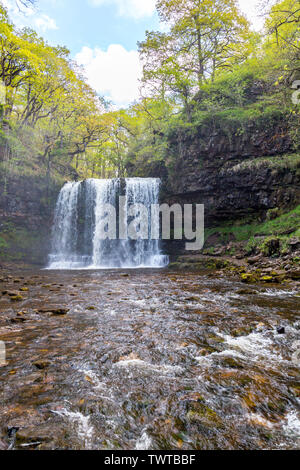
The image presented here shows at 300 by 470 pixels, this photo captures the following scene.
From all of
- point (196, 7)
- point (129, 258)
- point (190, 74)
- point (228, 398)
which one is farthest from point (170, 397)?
point (196, 7)

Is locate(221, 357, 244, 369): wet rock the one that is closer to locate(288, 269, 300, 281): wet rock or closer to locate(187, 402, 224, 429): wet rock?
locate(187, 402, 224, 429): wet rock

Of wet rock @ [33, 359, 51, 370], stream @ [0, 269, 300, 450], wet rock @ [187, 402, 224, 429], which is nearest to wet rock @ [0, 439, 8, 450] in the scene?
stream @ [0, 269, 300, 450]

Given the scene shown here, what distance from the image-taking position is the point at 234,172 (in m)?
14.8

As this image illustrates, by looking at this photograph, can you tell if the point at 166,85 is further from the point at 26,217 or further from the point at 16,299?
the point at 16,299

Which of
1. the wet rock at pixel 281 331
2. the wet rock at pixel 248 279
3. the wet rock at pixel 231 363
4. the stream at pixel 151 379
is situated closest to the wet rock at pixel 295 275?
the wet rock at pixel 248 279

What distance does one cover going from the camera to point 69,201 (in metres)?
18.9

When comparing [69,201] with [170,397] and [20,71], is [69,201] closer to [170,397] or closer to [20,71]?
[20,71]

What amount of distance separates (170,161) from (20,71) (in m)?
12.1

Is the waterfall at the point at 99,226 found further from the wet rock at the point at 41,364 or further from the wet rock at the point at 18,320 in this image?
the wet rock at the point at 41,364

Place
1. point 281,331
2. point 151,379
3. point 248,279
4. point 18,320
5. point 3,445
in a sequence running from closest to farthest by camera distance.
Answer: point 3,445, point 151,379, point 281,331, point 18,320, point 248,279

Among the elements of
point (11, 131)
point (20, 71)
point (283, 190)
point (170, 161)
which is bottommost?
point (283, 190)

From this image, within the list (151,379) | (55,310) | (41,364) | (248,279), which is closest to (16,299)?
(55,310)

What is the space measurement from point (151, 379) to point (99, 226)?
53.0ft

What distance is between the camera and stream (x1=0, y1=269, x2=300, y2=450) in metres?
1.71
